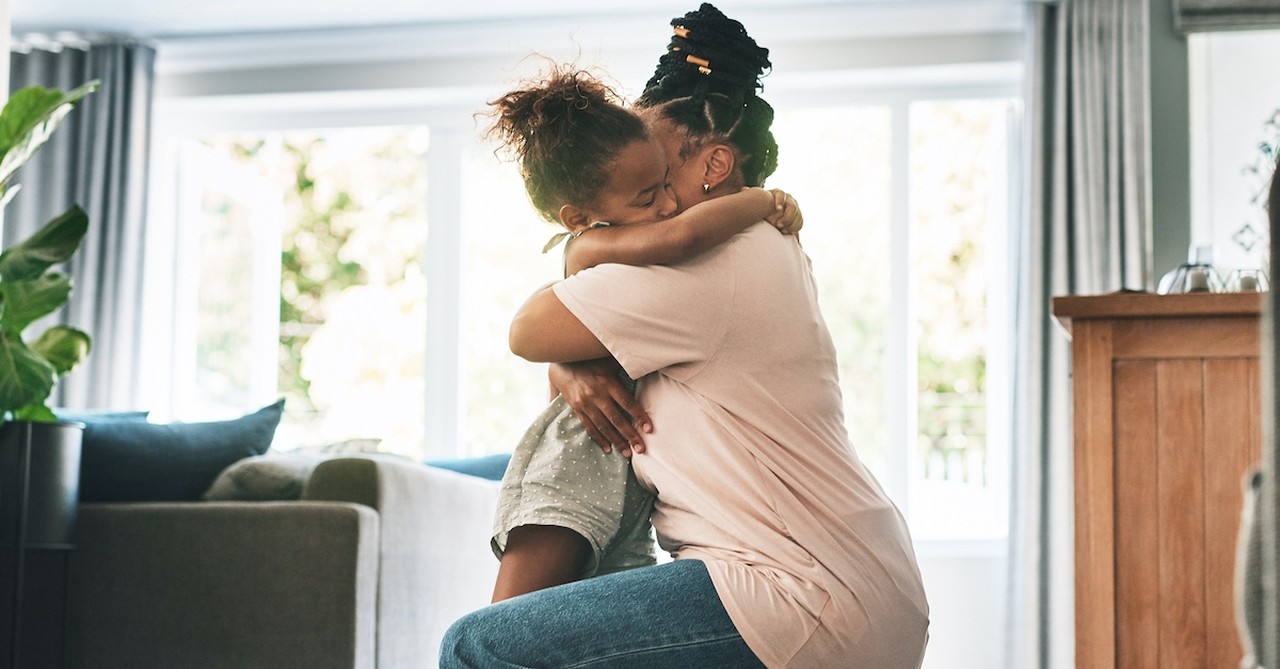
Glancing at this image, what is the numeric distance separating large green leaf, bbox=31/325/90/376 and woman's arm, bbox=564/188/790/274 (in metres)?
2.02

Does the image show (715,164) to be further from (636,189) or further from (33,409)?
(33,409)

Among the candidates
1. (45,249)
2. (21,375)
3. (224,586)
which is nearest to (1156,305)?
(224,586)

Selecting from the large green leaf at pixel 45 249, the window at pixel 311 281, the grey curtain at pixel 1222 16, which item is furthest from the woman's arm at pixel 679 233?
the window at pixel 311 281

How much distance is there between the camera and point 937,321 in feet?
16.3

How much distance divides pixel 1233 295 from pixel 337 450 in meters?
2.15

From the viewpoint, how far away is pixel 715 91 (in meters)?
1.66

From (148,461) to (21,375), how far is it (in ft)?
1.18

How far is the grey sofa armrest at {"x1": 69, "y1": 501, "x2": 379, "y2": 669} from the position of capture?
2592 millimetres

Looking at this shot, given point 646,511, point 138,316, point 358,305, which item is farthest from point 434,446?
point 646,511

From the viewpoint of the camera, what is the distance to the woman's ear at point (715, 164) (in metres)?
1.65

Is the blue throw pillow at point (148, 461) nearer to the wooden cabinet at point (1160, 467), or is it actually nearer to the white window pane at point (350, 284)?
the wooden cabinet at point (1160, 467)

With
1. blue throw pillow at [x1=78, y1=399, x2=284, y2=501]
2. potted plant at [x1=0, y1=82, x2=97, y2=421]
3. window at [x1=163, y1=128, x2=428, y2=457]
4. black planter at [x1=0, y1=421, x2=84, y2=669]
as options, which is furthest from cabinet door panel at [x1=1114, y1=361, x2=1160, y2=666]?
window at [x1=163, y1=128, x2=428, y2=457]

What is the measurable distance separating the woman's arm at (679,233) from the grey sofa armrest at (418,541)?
41.3 inches

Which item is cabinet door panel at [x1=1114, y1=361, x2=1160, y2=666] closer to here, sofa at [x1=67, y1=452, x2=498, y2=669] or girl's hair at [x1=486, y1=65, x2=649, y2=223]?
girl's hair at [x1=486, y1=65, x2=649, y2=223]
